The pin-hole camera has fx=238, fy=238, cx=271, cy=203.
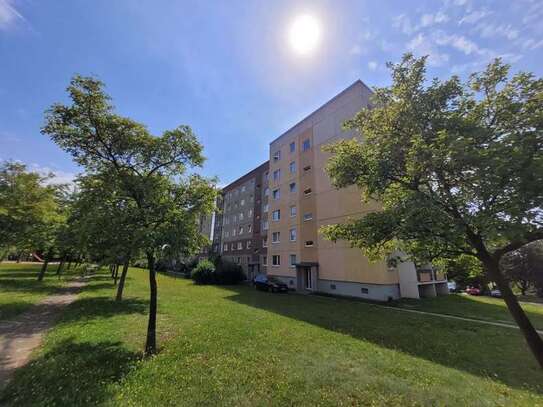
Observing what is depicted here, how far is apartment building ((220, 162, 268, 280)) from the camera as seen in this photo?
1463 inches

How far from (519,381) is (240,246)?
123 ft

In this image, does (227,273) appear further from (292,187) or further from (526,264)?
(526,264)

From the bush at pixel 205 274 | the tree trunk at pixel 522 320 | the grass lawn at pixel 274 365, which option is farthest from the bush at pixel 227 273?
the tree trunk at pixel 522 320

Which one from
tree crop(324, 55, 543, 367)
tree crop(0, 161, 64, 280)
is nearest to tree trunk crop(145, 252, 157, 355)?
tree crop(324, 55, 543, 367)

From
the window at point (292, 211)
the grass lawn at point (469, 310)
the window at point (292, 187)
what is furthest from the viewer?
the window at point (292, 187)

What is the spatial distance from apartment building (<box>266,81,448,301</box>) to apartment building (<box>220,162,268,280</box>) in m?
4.86

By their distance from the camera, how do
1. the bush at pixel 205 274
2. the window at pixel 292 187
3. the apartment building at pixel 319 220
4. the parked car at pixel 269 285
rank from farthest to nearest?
the bush at pixel 205 274
the window at pixel 292 187
the parked car at pixel 269 285
the apartment building at pixel 319 220

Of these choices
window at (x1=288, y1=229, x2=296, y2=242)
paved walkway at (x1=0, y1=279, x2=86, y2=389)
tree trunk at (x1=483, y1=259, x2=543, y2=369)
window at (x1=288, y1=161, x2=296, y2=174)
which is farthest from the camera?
window at (x1=288, y1=161, x2=296, y2=174)

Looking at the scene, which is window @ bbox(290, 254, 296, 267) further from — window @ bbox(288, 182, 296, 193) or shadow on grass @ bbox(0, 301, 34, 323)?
shadow on grass @ bbox(0, 301, 34, 323)

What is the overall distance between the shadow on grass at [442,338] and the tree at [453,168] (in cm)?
114

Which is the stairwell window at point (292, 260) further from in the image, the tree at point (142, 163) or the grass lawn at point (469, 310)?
the tree at point (142, 163)

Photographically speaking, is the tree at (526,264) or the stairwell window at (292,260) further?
the tree at (526,264)

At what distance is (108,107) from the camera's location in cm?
759

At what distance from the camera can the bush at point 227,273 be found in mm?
31672
